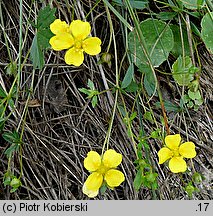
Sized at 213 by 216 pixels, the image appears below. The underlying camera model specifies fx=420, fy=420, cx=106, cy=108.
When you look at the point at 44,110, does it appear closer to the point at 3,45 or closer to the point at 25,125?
the point at 25,125

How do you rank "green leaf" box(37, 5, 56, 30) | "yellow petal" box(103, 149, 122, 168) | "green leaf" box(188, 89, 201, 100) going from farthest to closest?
"green leaf" box(188, 89, 201, 100) → "green leaf" box(37, 5, 56, 30) → "yellow petal" box(103, 149, 122, 168)

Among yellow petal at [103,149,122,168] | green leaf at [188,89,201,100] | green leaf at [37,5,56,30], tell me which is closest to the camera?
yellow petal at [103,149,122,168]

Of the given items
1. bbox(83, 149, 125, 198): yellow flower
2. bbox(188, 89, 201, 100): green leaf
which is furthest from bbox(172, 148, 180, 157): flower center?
bbox(188, 89, 201, 100): green leaf

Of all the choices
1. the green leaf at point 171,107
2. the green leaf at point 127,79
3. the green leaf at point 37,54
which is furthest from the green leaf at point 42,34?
the green leaf at point 171,107

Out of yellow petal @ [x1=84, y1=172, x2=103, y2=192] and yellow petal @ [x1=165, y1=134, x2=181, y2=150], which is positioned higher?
yellow petal @ [x1=165, y1=134, x2=181, y2=150]

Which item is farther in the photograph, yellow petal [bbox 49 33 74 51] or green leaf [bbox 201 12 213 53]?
green leaf [bbox 201 12 213 53]

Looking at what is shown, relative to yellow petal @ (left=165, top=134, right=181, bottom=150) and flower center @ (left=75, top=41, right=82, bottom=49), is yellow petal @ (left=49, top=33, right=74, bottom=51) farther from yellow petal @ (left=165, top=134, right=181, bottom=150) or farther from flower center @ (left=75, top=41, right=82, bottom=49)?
yellow petal @ (left=165, top=134, right=181, bottom=150)

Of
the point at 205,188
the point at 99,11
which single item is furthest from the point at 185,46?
the point at 205,188
